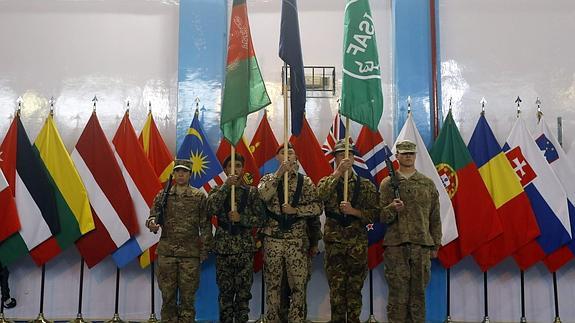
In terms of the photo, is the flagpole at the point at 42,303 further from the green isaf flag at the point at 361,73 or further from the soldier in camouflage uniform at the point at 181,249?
the green isaf flag at the point at 361,73

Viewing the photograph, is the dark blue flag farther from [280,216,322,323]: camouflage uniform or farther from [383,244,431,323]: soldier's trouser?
[383,244,431,323]: soldier's trouser

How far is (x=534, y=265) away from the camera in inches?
204

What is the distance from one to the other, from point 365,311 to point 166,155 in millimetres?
2315

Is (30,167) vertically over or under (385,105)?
under

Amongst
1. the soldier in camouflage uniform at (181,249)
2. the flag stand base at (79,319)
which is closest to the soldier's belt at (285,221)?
the soldier in camouflage uniform at (181,249)

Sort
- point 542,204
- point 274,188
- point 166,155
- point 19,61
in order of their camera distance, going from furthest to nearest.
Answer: point 19,61, point 166,155, point 542,204, point 274,188

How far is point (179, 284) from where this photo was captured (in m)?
4.31

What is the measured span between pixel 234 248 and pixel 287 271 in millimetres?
458

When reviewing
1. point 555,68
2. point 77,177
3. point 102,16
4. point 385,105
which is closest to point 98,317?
point 77,177

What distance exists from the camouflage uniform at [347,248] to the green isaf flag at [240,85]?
811mm

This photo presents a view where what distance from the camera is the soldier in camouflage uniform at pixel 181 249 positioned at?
168 inches

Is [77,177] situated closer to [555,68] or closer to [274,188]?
[274,188]

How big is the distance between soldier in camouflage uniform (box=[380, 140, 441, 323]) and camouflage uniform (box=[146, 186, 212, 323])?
4.51 ft

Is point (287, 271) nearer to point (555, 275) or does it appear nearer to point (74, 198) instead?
point (74, 198)
